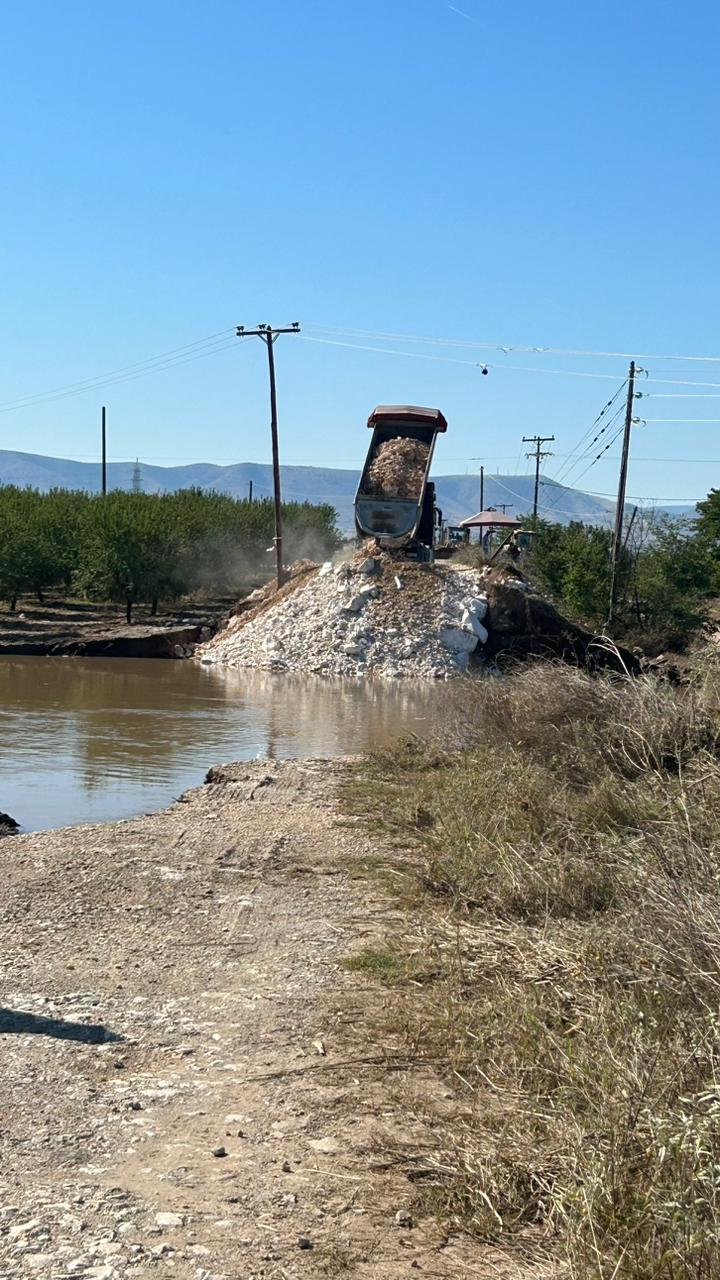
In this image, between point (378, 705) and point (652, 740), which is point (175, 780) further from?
point (378, 705)

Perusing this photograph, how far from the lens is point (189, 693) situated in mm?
31453

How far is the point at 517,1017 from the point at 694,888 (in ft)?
3.98

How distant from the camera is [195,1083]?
6.02 metres

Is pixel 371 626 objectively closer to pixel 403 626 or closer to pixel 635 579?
pixel 403 626

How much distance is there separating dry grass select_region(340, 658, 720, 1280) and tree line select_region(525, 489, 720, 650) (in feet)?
101

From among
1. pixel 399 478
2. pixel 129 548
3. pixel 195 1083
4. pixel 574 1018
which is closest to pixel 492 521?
pixel 129 548

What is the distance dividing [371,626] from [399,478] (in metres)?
4.73

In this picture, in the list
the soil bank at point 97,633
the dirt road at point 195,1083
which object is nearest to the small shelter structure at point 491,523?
the soil bank at point 97,633

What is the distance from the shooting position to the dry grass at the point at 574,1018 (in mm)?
4066

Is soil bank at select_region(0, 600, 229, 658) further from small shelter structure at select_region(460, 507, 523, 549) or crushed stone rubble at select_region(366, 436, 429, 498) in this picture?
small shelter structure at select_region(460, 507, 523, 549)

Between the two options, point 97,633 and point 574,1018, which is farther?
point 97,633

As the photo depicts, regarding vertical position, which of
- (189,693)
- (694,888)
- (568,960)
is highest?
(694,888)

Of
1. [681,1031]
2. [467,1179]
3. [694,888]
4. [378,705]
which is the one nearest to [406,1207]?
[467,1179]

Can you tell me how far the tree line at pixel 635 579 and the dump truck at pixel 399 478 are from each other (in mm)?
5546
